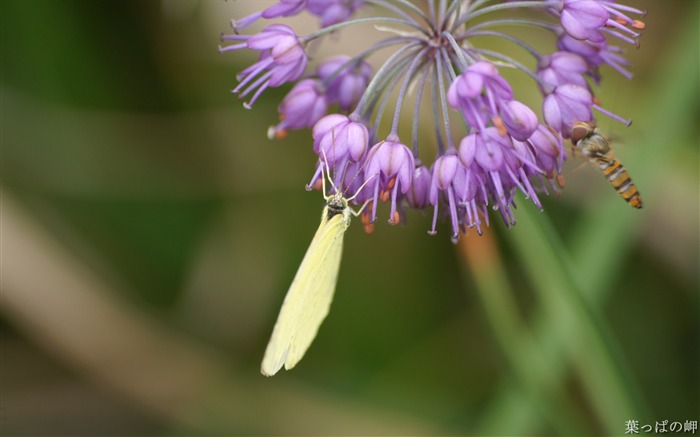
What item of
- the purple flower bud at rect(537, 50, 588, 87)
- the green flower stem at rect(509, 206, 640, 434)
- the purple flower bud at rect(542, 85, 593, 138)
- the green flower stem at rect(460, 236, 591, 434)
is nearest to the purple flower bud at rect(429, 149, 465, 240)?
the green flower stem at rect(509, 206, 640, 434)

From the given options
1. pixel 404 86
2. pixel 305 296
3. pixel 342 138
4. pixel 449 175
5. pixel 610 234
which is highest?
pixel 404 86

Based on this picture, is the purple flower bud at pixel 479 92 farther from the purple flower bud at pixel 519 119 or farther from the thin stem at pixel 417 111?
the thin stem at pixel 417 111

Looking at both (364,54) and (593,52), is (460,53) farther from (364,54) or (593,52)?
(593,52)

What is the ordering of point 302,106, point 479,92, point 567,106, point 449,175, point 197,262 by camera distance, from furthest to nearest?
point 197,262, point 302,106, point 567,106, point 449,175, point 479,92

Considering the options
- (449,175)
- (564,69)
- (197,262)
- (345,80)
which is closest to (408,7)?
(345,80)

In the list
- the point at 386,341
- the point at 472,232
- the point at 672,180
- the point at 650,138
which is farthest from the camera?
the point at 386,341

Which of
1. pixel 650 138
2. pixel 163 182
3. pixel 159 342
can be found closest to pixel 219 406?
pixel 159 342

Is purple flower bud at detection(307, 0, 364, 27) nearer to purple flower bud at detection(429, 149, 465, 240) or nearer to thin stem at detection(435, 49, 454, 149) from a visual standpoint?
thin stem at detection(435, 49, 454, 149)

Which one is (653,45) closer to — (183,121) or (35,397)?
(183,121)
